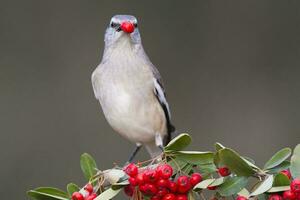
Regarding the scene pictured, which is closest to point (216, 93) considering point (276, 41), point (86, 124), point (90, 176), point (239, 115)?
point (239, 115)

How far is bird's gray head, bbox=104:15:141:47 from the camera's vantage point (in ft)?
10.3

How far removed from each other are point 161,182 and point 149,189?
0.04 m

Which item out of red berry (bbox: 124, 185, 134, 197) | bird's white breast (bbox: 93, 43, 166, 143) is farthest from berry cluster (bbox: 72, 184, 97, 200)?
bird's white breast (bbox: 93, 43, 166, 143)

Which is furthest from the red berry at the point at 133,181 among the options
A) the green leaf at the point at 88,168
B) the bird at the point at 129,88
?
the bird at the point at 129,88

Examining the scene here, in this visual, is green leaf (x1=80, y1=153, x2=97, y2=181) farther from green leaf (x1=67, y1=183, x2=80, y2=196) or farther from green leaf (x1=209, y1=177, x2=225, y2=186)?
green leaf (x1=209, y1=177, x2=225, y2=186)

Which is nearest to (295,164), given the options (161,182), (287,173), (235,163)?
(287,173)

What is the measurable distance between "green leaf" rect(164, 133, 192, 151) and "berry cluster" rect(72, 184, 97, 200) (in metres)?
0.25

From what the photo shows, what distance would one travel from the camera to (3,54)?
16.6 ft

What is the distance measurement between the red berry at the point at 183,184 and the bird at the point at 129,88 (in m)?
1.21

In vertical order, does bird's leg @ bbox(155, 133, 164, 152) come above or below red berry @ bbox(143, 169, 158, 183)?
below

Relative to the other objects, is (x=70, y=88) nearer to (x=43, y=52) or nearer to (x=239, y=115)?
(x=43, y=52)

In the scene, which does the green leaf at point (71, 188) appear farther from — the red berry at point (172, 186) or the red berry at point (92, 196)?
the red berry at point (172, 186)

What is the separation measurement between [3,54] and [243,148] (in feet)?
5.72

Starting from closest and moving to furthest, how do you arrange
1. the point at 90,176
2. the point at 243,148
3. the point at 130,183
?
the point at 130,183, the point at 90,176, the point at 243,148
